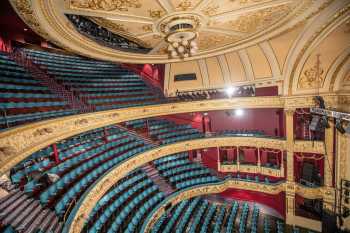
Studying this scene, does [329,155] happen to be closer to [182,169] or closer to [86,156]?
[182,169]

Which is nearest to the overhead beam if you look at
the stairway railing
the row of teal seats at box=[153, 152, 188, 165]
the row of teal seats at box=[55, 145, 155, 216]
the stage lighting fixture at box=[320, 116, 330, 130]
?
the stage lighting fixture at box=[320, 116, 330, 130]

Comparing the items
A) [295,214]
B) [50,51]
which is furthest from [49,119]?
[295,214]

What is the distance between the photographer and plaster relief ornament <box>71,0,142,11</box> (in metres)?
4.62

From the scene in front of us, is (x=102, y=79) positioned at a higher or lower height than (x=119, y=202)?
higher

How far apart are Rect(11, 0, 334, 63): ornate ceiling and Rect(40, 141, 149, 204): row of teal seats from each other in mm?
4270

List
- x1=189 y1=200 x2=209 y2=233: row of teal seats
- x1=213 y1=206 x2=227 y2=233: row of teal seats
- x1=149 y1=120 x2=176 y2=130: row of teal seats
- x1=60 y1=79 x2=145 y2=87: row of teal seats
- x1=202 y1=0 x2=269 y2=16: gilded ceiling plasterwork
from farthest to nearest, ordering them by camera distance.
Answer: x1=149 y1=120 x2=176 y2=130: row of teal seats < x1=60 y1=79 x2=145 y2=87: row of teal seats < x1=213 y1=206 x2=227 y2=233: row of teal seats < x1=189 y1=200 x2=209 y2=233: row of teal seats < x1=202 y1=0 x2=269 y2=16: gilded ceiling plasterwork

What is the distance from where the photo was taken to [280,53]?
973 centimetres

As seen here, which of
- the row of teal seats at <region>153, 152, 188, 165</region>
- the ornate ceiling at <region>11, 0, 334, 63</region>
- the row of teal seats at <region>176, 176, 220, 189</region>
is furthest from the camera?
the row of teal seats at <region>153, 152, 188, 165</region>

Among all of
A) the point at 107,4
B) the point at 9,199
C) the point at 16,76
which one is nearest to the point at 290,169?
the point at 107,4

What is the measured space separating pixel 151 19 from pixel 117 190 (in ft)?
23.3

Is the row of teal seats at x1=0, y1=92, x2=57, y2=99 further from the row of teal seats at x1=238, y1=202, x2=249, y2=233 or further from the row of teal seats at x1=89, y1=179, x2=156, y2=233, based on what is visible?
the row of teal seats at x1=238, y1=202, x2=249, y2=233

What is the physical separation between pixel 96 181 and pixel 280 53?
9.90 meters

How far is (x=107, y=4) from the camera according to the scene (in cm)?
478

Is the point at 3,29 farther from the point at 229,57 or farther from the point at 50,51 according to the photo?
the point at 229,57
